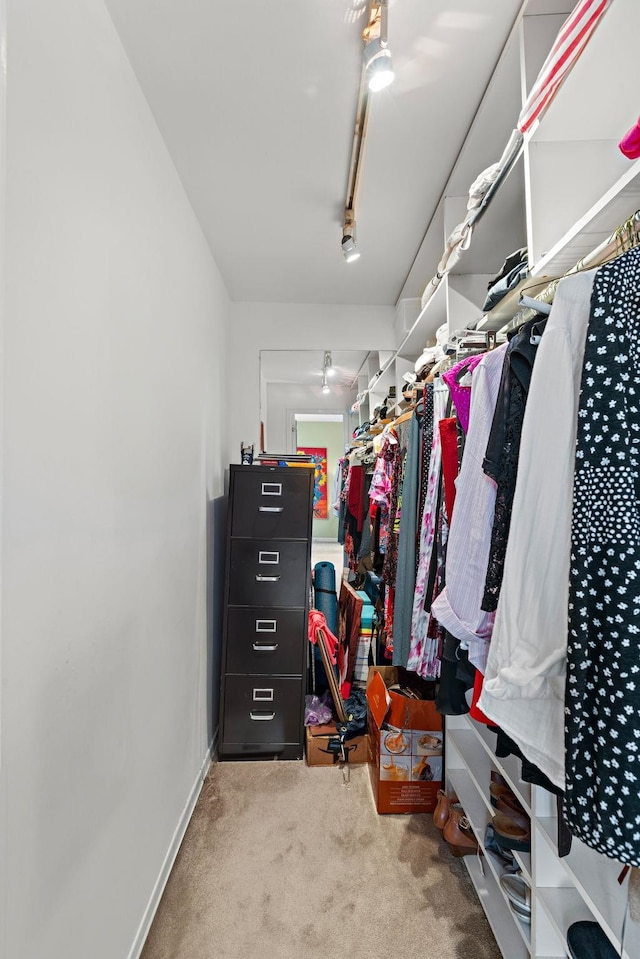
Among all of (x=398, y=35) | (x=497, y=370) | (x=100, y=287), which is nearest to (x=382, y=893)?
(x=497, y=370)

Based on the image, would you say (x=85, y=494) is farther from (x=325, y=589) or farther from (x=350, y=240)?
(x=325, y=589)

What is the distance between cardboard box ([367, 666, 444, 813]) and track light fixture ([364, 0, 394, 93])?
2.03 meters

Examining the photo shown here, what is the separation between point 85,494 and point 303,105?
1.38 meters

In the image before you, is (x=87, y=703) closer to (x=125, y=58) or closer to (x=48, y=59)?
(x=48, y=59)

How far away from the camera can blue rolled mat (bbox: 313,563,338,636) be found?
10.1ft

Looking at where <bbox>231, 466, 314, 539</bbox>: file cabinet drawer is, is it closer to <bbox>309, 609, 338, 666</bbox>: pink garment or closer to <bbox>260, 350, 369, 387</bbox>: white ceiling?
<bbox>309, 609, 338, 666</bbox>: pink garment

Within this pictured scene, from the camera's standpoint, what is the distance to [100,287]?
117 centimetres

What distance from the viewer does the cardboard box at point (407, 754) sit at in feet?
6.53

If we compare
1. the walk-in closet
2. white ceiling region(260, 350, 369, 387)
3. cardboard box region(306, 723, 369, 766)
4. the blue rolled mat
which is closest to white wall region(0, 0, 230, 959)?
the walk-in closet

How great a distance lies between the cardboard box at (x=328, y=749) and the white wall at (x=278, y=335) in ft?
5.59

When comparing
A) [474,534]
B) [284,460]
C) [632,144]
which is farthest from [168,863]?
[632,144]

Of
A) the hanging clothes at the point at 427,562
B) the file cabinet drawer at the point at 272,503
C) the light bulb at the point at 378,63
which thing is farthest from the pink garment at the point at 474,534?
the file cabinet drawer at the point at 272,503

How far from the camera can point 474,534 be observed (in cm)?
104

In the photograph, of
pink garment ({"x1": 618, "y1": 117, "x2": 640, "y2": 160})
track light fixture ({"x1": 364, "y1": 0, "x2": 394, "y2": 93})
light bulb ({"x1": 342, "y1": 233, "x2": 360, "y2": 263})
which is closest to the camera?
pink garment ({"x1": 618, "y1": 117, "x2": 640, "y2": 160})
